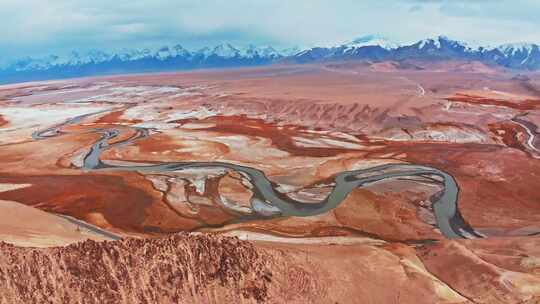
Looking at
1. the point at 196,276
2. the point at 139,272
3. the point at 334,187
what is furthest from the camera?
the point at 334,187

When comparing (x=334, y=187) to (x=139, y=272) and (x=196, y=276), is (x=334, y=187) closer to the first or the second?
(x=196, y=276)

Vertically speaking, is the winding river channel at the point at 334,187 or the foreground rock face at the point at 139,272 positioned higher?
the foreground rock face at the point at 139,272

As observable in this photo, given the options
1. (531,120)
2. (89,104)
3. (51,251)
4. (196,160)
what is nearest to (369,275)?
(51,251)

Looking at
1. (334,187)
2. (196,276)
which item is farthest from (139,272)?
(334,187)

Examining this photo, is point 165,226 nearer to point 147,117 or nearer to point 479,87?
point 147,117

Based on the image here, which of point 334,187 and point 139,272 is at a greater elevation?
point 139,272

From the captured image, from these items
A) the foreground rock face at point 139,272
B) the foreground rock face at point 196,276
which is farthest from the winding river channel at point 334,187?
the foreground rock face at point 139,272

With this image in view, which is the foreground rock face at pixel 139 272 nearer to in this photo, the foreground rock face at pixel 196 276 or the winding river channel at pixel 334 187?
the foreground rock face at pixel 196 276

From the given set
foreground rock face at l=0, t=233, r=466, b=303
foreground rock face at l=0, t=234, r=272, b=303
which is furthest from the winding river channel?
foreground rock face at l=0, t=234, r=272, b=303

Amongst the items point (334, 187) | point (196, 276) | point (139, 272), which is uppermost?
point (139, 272)
